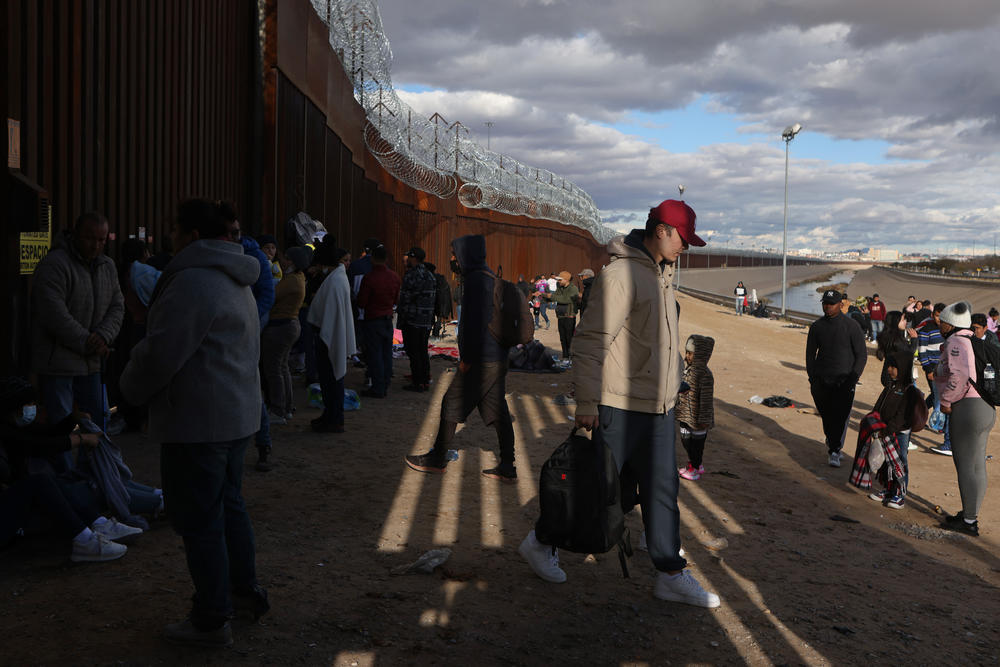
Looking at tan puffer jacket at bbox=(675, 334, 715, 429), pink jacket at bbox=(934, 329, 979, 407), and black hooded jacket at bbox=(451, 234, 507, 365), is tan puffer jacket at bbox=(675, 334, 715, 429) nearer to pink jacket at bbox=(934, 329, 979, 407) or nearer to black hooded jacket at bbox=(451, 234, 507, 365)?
pink jacket at bbox=(934, 329, 979, 407)

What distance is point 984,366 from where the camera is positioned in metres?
6.09

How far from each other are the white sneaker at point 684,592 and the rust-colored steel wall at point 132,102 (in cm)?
473

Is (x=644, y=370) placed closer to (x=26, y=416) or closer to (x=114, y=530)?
(x=114, y=530)

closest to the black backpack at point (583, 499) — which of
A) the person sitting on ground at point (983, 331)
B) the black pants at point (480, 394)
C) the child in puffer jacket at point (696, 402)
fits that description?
the black pants at point (480, 394)

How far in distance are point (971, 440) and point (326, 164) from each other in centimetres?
1002

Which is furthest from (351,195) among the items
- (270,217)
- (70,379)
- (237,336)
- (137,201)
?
(237,336)

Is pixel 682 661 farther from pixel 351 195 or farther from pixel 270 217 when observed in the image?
pixel 351 195

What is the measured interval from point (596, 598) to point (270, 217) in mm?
7675

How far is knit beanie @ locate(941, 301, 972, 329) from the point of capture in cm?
614

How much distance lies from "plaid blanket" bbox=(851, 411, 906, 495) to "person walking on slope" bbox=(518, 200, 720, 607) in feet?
12.1

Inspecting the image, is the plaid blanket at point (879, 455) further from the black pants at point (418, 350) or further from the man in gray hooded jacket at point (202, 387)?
the man in gray hooded jacket at point (202, 387)

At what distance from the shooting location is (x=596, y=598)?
3963mm

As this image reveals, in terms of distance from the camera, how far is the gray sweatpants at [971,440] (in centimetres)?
594

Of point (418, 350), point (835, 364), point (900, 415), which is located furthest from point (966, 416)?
point (418, 350)
